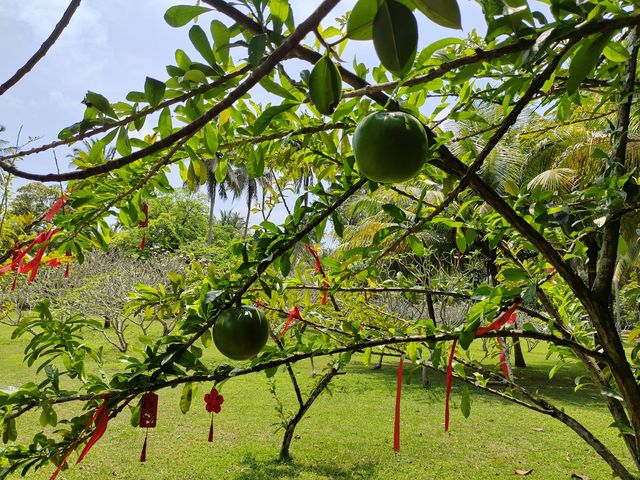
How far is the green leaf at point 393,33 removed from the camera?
11.3 inches

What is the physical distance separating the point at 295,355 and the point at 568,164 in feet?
21.9

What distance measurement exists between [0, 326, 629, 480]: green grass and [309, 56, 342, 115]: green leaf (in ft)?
10.6

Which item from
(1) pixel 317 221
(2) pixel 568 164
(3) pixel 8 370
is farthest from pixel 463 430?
(3) pixel 8 370

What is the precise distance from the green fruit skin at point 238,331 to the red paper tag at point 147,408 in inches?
8.0

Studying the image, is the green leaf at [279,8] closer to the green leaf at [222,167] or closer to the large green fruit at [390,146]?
the large green fruit at [390,146]

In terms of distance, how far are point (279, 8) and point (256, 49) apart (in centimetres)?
13

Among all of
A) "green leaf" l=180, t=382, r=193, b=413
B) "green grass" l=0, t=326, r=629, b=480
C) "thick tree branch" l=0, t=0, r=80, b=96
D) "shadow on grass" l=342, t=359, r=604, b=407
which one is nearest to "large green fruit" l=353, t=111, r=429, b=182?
"thick tree branch" l=0, t=0, r=80, b=96

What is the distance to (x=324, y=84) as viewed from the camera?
395 millimetres

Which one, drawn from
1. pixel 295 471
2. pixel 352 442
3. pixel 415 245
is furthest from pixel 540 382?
pixel 415 245

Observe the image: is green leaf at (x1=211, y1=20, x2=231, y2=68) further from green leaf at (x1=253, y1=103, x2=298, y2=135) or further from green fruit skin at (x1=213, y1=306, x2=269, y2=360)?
green fruit skin at (x1=213, y1=306, x2=269, y2=360)

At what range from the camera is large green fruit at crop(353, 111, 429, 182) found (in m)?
0.57

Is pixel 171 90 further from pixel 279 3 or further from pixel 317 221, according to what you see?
pixel 317 221

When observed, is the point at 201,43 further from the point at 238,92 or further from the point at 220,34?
the point at 238,92

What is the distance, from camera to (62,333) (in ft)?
3.43
